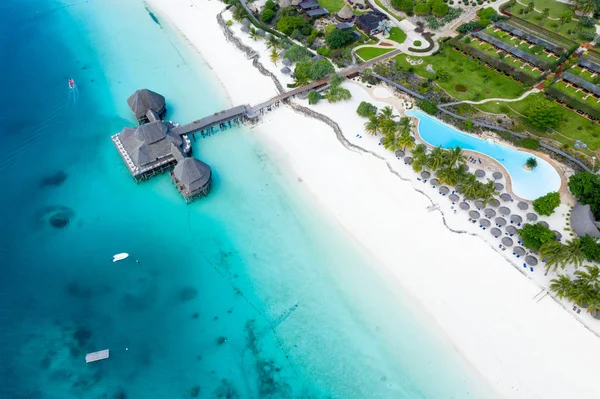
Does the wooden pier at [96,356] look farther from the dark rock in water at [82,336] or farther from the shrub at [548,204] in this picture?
the shrub at [548,204]

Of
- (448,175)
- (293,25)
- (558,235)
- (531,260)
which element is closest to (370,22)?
(293,25)

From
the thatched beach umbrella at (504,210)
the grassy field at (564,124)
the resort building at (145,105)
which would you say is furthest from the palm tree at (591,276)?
the resort building at (145,105)

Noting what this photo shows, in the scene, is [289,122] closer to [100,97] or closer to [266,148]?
[266,148]

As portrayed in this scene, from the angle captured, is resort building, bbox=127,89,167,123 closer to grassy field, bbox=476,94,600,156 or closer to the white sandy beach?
the white sandy beach

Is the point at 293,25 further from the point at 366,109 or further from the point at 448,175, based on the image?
the point at 448,175

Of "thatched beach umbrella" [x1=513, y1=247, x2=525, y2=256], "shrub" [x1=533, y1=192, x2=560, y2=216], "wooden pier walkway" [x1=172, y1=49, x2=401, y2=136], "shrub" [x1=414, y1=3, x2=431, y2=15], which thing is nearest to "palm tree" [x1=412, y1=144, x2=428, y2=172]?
"shrub" [x1=533, y1=192, x2=560, y2=216]

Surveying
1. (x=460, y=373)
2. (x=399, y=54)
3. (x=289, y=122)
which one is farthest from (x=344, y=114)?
(x=460, y=373)

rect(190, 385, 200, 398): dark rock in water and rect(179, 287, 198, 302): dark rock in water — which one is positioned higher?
rect(179, 287, 198, 302): dark rock in water
